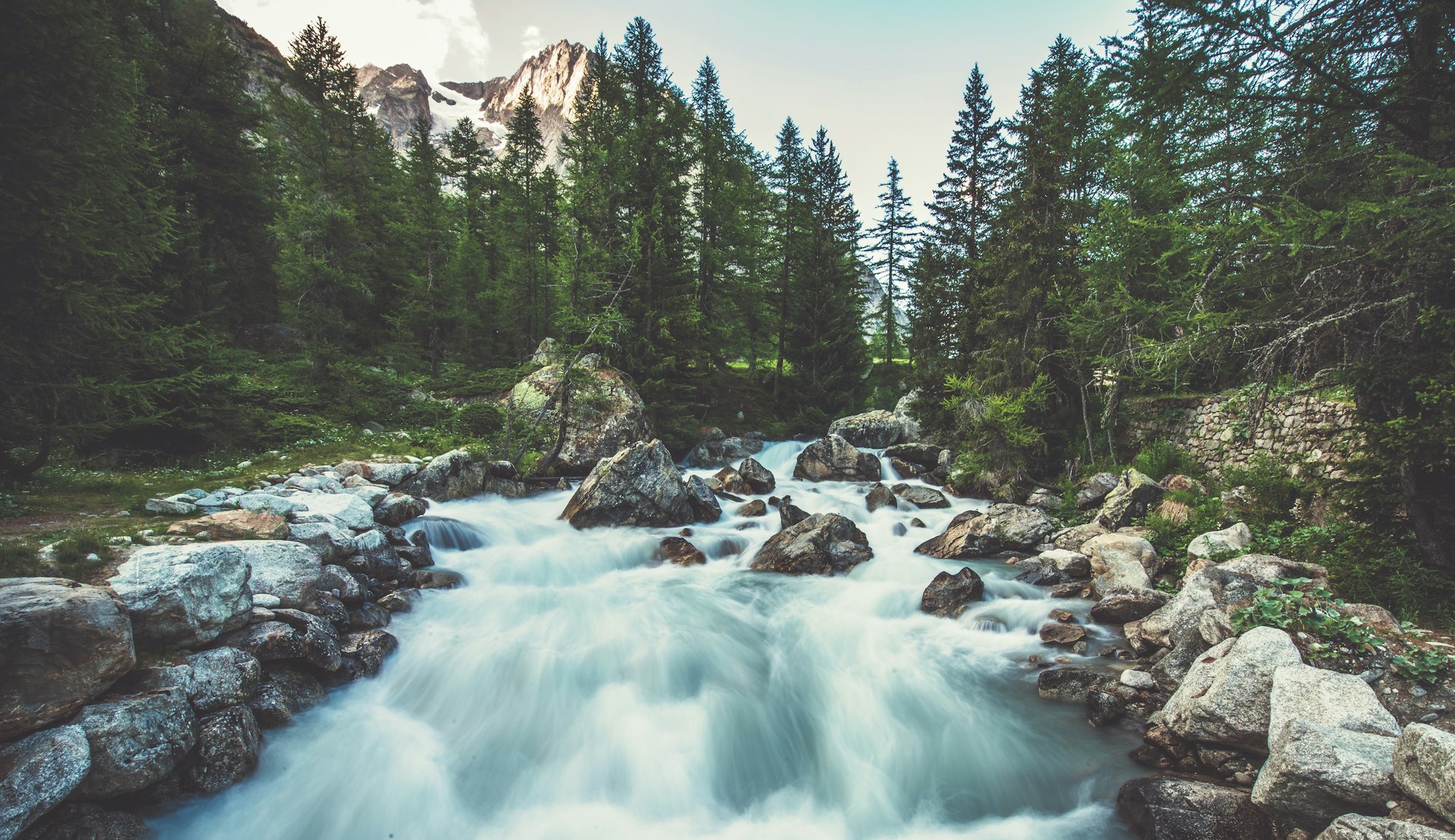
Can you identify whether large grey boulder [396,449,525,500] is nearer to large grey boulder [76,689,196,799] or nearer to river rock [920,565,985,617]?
large grey boulder [76,689,196,799]

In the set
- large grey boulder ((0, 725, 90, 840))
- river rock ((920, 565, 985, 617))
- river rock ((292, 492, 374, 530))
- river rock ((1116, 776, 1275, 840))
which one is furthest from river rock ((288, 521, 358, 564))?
river rock ((1116, 776, 1275, 840))

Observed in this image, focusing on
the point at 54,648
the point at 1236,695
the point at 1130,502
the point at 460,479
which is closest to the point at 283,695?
the point at 54,648

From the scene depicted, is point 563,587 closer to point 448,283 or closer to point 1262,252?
point 1262,252

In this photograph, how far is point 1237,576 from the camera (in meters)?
6.05

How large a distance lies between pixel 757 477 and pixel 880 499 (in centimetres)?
379

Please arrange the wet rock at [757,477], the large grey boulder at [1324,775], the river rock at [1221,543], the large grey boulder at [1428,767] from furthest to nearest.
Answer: the wet rock at [757,477] < the river rock at [1221,543] < the large grey boulder at [1324,775] < the large grey boulder at [1428,767]

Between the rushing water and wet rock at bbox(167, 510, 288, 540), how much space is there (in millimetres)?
2080

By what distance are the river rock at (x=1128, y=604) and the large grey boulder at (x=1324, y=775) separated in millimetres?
3882

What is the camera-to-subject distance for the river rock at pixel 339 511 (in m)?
7.76

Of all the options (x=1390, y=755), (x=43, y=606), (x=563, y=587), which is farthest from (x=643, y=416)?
(x=1390, y=755)

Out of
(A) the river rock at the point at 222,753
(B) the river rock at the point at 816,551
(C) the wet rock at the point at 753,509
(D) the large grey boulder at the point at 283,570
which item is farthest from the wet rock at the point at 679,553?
(A) the river rock at the point at 222,753

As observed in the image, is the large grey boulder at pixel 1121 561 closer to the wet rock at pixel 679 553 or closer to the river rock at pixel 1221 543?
the river rock at pixel 1221 543

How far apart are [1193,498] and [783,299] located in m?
17.7

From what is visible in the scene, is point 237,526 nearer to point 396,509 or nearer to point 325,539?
point 325,539
